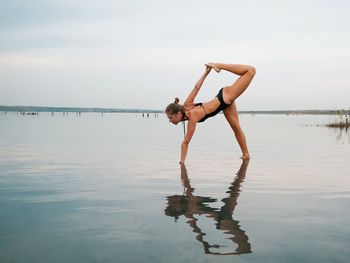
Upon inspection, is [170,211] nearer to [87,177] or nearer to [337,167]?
[87,177]

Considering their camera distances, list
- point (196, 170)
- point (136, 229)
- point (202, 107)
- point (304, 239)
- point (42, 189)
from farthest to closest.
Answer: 1. point (202, 107)
2. point (196, 170)
3. point (42, 189)
4. point (136, 229)
5. point (304, 239)

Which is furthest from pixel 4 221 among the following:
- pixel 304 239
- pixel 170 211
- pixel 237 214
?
pixel 304 239

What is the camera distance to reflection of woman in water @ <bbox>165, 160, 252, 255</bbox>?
12.8 feet

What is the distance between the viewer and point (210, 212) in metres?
5.12

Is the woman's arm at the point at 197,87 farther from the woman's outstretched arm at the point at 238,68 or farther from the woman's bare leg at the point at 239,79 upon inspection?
the woman's bare leg at the point at 239,79

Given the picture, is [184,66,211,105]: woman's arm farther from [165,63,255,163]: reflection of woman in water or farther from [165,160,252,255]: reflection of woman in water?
[165,160,252,255]: reflection of woman in water

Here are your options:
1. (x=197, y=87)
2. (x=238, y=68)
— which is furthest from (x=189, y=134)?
(x=238, y=68)

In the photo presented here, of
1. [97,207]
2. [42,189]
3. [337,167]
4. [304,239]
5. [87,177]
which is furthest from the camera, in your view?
[337,167]

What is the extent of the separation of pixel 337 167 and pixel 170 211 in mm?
6005

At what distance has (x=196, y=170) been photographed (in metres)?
9.28

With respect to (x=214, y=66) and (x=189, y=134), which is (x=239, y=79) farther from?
(x=189, y=134)

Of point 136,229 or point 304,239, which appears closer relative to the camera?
point 304,239

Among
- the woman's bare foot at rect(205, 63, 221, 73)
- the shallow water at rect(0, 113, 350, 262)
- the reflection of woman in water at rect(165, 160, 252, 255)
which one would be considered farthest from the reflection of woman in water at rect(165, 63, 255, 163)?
the reflection of woman in water at rect(165, 160, 252, 255)

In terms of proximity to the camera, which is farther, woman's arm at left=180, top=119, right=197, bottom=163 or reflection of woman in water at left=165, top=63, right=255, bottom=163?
reflection of woman in water at left=165, top=63, right=255, bottom=163
